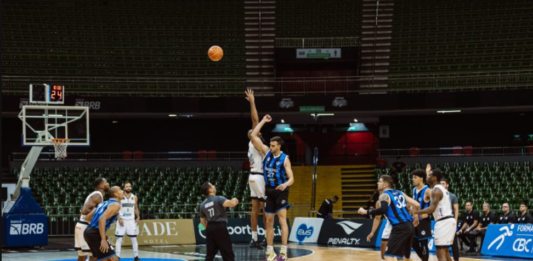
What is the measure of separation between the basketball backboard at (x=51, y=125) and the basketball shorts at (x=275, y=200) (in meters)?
10.7

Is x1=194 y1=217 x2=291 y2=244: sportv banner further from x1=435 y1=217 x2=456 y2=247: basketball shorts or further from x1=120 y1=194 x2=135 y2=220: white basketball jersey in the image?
x1=435 y1=217 x2=456 y2=247: basketball shorts

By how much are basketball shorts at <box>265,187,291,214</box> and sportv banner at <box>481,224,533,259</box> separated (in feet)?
27.9

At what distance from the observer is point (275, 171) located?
1138 centimetres

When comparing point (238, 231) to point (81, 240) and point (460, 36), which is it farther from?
point (460, 36)

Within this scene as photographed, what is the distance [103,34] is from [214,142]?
8585 millimetres

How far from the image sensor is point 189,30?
38.4m

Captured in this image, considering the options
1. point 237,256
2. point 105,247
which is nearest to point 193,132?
point 237,256

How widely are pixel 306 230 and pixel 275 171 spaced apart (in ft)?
38.3

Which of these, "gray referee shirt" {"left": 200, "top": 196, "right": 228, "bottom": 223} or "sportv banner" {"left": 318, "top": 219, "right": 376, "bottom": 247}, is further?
"sportv banner" {"left": 318, "top": 219, "right": 376, "bottom": 247}

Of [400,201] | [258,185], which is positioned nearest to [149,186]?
[258,185]

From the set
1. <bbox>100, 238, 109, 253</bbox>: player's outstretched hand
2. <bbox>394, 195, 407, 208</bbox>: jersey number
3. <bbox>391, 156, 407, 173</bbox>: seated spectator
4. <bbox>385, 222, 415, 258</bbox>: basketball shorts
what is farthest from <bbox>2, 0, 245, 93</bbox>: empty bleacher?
<bbox>385, 222, 415, 258</bbox>: basketball shorts

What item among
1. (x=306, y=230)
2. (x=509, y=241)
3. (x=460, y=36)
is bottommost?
(x=306, y=230)

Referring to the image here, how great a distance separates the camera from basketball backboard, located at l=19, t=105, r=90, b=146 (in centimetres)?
2059

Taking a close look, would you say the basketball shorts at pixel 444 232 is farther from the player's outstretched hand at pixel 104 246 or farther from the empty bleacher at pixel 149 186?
the empty bleacher at pixel 149 186
